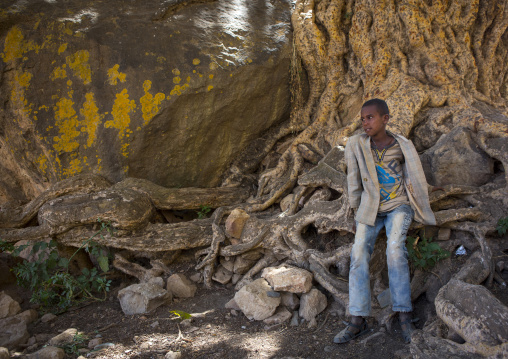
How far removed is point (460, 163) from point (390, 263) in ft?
4.81

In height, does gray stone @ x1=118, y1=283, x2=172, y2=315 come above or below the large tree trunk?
below

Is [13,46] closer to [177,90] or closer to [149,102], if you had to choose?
[149,102]

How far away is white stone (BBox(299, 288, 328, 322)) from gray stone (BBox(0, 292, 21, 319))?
2612 mm

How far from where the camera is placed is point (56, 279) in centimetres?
393

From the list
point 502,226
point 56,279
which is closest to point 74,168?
point 56,279

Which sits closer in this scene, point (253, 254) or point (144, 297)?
point (144, 297)

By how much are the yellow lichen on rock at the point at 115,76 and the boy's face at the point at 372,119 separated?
2936mm

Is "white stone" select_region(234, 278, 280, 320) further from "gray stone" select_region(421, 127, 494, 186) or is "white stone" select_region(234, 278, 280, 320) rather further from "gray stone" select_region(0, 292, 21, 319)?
"gray stone" select_region(0, 292, 21, 319)

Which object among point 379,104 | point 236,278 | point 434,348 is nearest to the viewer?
point 434,348

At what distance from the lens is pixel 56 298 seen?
160 inches

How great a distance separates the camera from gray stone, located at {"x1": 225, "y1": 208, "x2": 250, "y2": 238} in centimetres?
437

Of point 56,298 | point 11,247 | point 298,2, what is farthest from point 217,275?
point 298,2

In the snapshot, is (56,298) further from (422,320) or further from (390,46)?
(390,46)

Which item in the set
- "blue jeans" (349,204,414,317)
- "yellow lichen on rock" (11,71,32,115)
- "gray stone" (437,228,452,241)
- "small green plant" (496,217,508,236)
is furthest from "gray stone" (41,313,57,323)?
"small green plant" (496,217,508,236)
